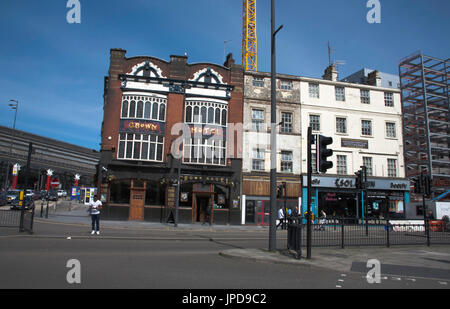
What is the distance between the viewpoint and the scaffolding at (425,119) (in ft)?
139

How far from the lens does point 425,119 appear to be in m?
41.7

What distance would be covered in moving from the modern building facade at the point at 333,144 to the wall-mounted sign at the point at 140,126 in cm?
776

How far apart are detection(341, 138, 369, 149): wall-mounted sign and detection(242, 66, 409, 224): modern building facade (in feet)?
0.31

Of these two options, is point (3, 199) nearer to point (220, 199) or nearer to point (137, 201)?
point (137, 201)

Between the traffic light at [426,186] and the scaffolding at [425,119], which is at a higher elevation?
the scaffolding at [425,119]

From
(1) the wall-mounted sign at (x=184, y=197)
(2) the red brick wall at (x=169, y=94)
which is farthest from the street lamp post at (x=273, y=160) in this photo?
(2) the red brick wall at (x=169, y=94)

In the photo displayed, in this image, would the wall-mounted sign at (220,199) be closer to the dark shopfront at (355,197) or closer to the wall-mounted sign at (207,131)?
the wall-mounted sign at (207,131)

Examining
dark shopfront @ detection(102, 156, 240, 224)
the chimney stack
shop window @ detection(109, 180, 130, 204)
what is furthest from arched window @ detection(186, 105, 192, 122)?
the chimney stack

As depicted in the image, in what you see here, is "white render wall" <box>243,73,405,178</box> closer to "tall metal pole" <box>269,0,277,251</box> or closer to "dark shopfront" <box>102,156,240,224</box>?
"dark shopfront" <box>102,156,240,224</box>

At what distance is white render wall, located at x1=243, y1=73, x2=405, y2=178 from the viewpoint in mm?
28906

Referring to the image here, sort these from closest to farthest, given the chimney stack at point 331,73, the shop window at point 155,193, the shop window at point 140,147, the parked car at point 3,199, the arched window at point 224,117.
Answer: the shop window at point 155,193, the shop window at point 140,147, the arched window at point 224,117, the chimney stack at point 331,73, the parked car at point 3,199

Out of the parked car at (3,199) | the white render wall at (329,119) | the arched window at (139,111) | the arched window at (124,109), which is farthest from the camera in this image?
the parked car at (3,199)

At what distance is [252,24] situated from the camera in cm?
5441
